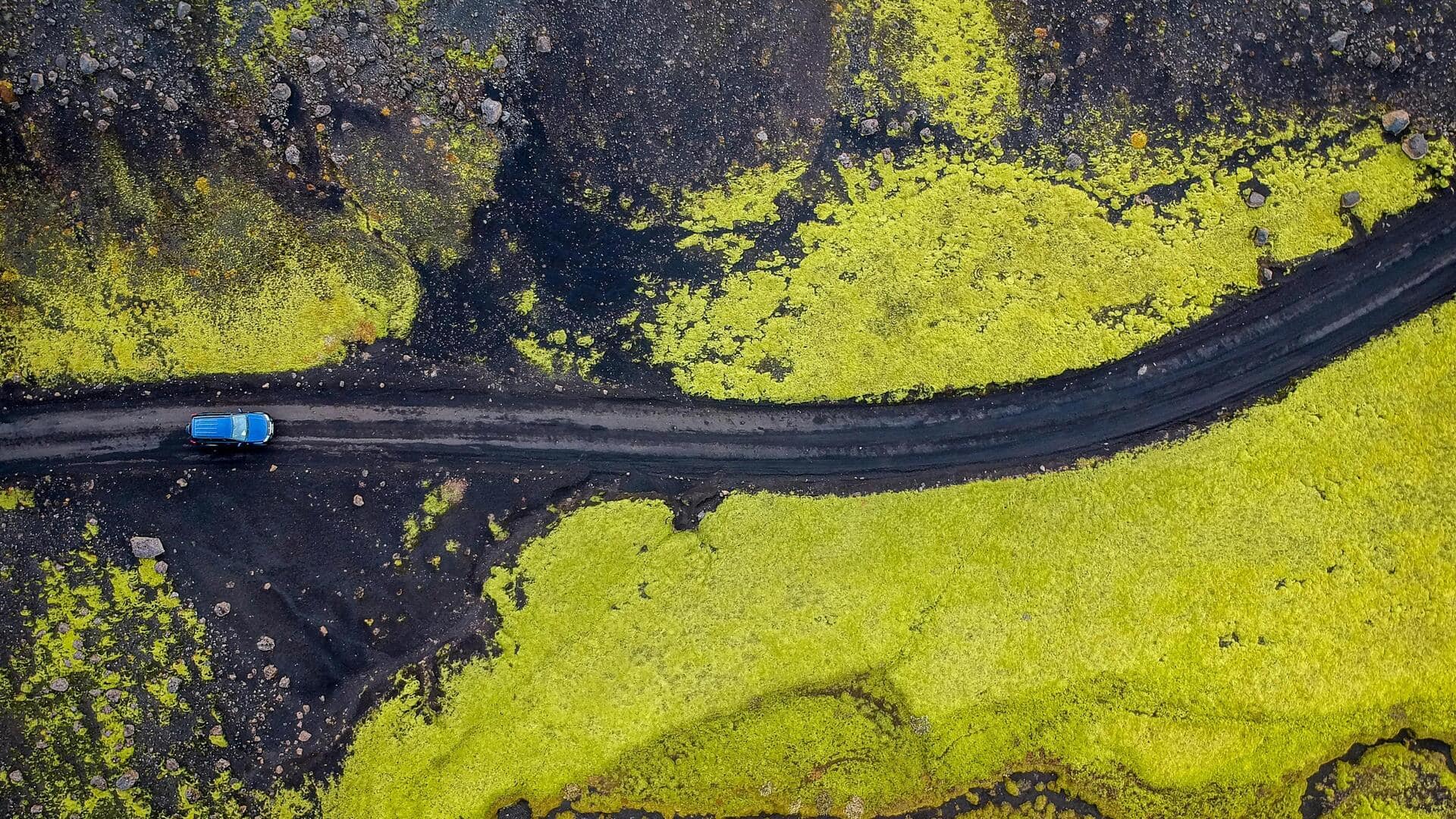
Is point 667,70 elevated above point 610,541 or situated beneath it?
elevated above

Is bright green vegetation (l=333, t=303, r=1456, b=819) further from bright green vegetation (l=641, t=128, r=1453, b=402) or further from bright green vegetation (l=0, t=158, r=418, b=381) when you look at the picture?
bright green vegetation (l=0, t=158, r=418, b=381)


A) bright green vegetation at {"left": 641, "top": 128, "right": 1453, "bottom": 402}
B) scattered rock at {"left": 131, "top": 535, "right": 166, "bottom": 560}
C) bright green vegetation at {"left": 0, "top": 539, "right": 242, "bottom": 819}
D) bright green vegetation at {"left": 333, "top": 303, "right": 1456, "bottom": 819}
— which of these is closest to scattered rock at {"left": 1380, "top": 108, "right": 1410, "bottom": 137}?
bright green vegetation at {"left": 641, "top": 128, "right": 1453, "bottom": 402}

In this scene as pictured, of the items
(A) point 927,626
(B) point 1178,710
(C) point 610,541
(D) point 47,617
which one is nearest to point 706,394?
(C) point 610,541

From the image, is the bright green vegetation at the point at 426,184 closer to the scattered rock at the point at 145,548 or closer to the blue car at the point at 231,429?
the blue car at the point at 231,429

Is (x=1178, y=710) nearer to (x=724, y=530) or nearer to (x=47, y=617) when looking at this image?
(x=724, y=530)

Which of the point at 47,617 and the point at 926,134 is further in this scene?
the point at 926,134

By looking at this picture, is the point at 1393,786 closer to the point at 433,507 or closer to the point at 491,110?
the point at 433,507
